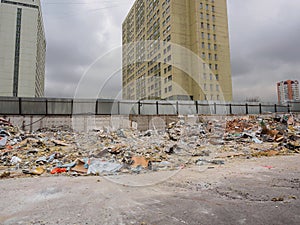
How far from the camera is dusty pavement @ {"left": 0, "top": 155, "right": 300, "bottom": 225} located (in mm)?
2404

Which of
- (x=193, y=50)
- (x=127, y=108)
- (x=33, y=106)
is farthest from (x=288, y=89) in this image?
(x=33, y=106)

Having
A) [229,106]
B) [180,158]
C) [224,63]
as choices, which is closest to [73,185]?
[180,158]

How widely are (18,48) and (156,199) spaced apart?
166ft

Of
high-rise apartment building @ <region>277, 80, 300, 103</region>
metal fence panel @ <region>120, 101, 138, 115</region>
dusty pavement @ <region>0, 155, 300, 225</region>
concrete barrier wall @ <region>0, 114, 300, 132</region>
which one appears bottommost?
dusty pavement @ <region>0, 155, 300, 225</region>

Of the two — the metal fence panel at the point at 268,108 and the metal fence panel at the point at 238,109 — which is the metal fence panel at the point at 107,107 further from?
the metal fence panel at the point at 268,108

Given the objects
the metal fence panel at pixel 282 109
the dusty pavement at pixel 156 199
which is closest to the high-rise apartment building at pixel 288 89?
the metal fence panel at pixel 282 109

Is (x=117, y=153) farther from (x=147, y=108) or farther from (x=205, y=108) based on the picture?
(x=205, y=108)

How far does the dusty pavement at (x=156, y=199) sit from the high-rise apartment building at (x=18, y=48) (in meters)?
44.3

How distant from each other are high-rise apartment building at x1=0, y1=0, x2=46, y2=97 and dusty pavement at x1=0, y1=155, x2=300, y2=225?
44277mm

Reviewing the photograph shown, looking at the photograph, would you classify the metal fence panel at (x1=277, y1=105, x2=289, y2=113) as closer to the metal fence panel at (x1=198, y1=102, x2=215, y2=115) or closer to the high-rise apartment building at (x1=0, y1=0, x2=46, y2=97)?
the metal fence panel at (x1=198, y1=102, x2=215, y2=115)

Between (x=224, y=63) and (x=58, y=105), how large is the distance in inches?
1253

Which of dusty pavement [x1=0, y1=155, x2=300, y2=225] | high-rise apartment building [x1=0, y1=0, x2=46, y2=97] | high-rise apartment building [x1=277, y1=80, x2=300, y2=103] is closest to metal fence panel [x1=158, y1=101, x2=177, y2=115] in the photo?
dusty pavement [x1=0, y1=155, x2=300, y2=225]

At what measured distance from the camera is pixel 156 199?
312 cm

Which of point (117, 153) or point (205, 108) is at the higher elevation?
point (205, 108)
